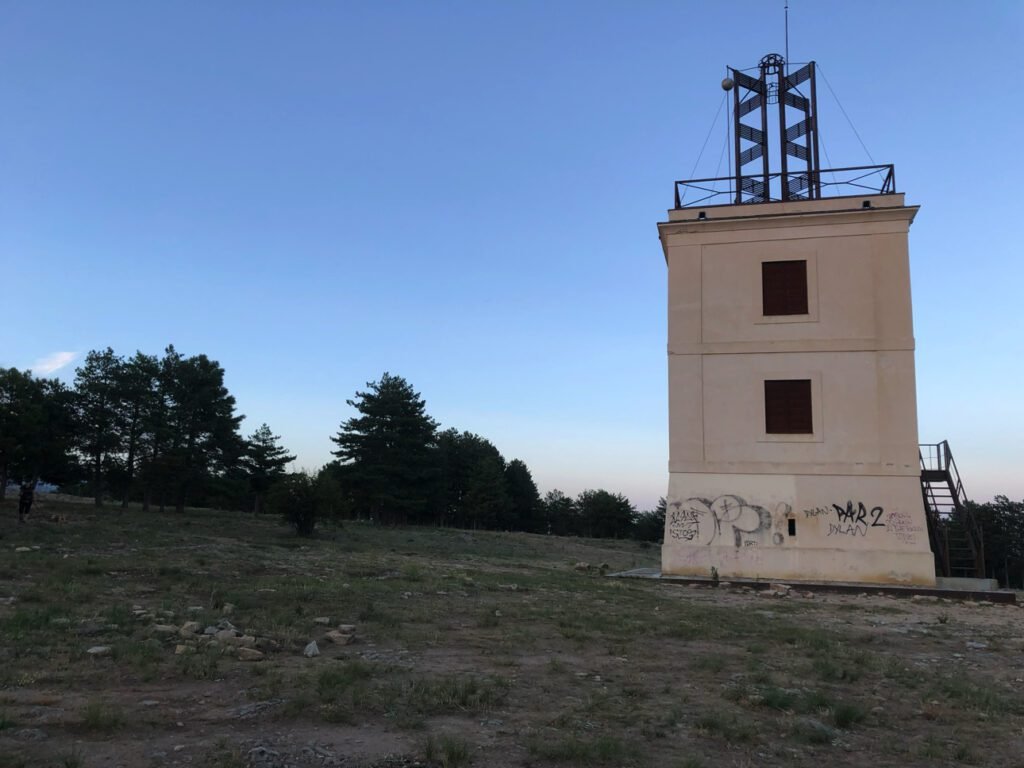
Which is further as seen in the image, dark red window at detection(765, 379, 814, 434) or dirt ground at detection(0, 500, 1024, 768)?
dark red window at detection(765, 379, 814, 434)

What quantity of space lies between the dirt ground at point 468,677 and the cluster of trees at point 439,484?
73.1ft

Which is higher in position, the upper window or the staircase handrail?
the upper window

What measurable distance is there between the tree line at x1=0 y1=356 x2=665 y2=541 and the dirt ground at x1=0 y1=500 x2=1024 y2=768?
1981 centimetres

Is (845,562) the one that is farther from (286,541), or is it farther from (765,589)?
(286,541)

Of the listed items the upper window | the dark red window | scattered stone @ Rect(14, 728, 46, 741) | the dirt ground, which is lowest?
scattered stone @ Rect(14, 728, 46, 741)

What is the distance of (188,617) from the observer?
9711 mm

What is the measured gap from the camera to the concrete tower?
18.8m

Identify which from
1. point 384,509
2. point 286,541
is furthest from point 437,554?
point 384,509

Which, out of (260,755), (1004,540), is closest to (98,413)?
(260,755)

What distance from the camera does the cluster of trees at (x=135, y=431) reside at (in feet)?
114

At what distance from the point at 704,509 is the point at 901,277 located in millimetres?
8223

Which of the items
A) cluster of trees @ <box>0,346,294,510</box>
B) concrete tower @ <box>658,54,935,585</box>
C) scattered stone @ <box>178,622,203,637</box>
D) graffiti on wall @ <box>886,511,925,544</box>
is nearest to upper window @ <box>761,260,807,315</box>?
concrete tower @ <box>658,54,935,585</box>

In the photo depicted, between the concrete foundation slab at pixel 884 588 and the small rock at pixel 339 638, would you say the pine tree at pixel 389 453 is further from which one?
the small rock at pixel 339 638

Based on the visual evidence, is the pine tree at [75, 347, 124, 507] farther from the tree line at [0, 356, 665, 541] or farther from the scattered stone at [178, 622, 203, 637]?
the scattered stone at [178, 622, 203, 637]
